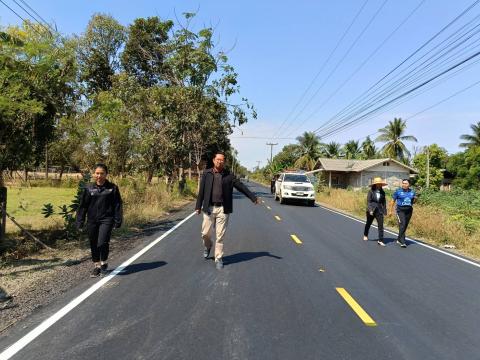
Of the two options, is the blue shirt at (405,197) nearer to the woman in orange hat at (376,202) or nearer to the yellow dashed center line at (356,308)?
the woman in orange hat at (376,202)

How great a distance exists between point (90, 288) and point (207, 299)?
5.99 ft

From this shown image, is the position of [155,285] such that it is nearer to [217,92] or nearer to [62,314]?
[62,314]

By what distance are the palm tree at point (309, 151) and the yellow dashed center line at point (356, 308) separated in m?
75.3

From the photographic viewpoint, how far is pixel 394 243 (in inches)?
502

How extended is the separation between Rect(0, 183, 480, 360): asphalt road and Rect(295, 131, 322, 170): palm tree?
72.6m

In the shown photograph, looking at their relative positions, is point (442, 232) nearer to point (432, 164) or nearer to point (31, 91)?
point (31, 91)

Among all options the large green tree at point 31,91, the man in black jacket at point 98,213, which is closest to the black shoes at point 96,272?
the man in black jacket at point 98,213

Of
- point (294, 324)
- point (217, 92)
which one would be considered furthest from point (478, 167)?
point (294, 324)

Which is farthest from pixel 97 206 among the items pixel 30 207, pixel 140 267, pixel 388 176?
pixel 388 176

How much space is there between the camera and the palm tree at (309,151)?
8212 centimetres

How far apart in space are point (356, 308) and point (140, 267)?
4.02 metres

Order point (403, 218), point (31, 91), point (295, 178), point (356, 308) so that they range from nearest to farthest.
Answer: point (356, 308) → point (31, 91) → point (403, 218) → point (295, 178)

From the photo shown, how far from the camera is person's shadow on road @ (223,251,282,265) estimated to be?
30.1ft

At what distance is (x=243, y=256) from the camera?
9.76 meters
